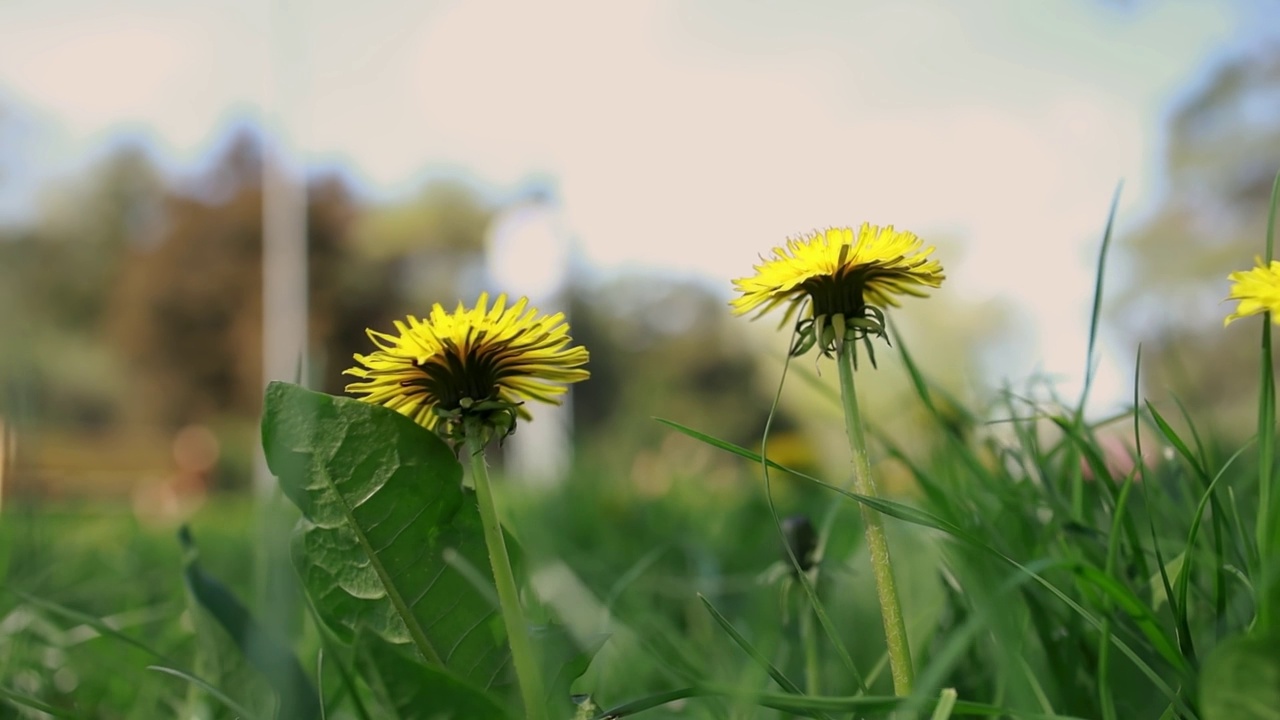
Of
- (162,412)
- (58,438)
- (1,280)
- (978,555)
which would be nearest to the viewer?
(978,555)

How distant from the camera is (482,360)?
238 mm

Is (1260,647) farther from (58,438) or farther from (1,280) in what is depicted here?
(1,280)

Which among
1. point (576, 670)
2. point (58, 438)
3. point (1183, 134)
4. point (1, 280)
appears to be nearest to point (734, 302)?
point (576, 670)

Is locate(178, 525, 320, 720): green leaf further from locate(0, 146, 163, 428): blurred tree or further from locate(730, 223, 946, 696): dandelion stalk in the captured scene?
locate(0, 146, 163, 428): blurred tree

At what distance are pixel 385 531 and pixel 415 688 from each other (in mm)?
67

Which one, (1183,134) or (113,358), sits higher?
(1183,134)

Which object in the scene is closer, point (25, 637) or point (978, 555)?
point (978, 555)

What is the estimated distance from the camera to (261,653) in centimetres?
25

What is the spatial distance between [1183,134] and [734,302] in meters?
8.11

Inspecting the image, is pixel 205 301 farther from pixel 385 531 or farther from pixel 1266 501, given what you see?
pixel 1266 501

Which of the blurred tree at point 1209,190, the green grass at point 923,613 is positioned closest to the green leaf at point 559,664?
the green grass at point 923,613

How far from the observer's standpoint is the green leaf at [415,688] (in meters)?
0.20

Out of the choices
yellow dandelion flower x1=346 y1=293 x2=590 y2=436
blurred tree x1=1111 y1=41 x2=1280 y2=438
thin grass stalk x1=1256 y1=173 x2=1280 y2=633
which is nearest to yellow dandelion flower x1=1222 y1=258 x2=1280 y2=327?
thin grass stalk x1=1256 y1=173 x2=1280 y2=633

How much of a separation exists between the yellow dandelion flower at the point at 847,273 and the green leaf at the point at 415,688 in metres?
0.12
